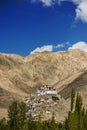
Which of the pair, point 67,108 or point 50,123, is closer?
point 50,123

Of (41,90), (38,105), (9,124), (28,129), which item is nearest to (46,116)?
(38,105)

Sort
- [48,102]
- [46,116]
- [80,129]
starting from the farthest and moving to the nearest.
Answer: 1. [48,102]
2. [46,116]
3. [80,129]

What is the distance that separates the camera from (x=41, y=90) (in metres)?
198

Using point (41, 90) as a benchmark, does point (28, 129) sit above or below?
below

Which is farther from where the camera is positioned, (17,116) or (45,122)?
(17,116)

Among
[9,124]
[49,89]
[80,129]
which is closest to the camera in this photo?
[80,129]

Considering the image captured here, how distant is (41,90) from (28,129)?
236ft

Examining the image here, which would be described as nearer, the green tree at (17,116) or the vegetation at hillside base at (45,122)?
the vegetation at hillside base at (45,122)

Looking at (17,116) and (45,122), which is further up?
(17,116)

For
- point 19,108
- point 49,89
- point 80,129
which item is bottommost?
point 80,129

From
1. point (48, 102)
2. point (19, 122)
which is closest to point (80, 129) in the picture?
point (19, 122)

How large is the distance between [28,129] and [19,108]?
22585mm

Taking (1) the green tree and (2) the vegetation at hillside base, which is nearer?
(2) the vegetation at hillside base

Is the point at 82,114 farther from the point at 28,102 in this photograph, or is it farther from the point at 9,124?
the point at 28,102
